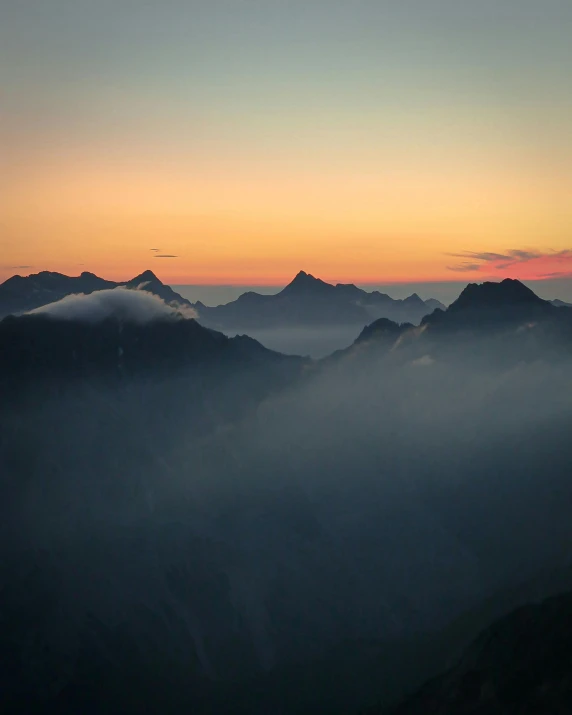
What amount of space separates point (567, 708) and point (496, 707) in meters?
23.8

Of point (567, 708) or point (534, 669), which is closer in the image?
point (567, 708)

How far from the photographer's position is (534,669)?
7776 inches

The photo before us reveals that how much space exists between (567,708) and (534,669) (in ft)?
72.2

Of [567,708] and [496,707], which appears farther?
[496,707]

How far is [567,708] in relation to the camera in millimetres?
175500

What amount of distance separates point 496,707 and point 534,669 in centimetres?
1885

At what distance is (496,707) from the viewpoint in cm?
19088
